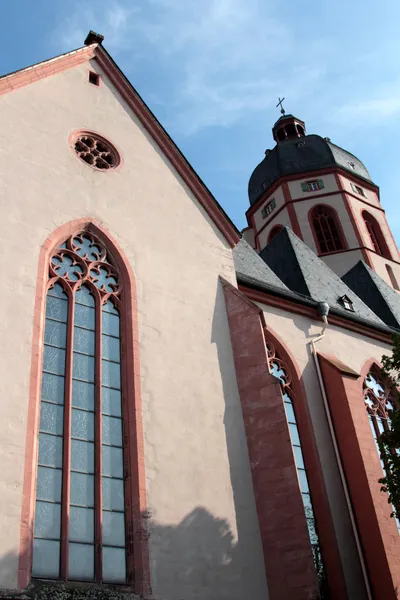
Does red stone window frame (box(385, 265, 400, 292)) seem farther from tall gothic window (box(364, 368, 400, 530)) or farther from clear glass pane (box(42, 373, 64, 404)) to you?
clear glass pane (box(42, 373, 64, 404))

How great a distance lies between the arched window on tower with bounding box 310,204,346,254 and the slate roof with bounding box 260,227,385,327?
7.27m

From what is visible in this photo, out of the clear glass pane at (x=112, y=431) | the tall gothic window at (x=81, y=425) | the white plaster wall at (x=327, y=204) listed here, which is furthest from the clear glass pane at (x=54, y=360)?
the white plaster wall at (x=327, y=204)

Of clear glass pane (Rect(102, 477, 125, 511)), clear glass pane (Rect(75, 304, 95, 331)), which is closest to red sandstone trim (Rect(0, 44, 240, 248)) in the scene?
clear glass pane (Rect(75, 304, 95, 331))

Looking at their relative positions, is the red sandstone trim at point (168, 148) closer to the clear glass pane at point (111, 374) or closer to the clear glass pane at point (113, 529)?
the clear glass pane at point (111, 374)

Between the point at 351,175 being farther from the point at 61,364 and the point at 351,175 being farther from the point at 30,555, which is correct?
the point at 30,555

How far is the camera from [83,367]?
33.1 ft

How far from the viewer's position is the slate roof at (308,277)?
17203 mm

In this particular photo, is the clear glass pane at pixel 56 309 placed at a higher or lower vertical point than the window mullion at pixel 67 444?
higher

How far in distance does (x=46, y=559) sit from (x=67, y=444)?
143 centimetres

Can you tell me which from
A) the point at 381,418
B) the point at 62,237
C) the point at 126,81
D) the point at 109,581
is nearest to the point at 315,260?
the point at 381,418

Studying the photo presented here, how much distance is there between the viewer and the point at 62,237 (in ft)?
36.7

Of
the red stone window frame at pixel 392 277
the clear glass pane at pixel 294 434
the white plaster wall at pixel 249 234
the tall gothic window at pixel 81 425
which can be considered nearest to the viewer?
the tall gothic window at pixel 81 425

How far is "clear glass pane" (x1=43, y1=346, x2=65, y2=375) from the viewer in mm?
9727

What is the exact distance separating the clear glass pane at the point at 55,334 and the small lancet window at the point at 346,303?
887 centimetres
